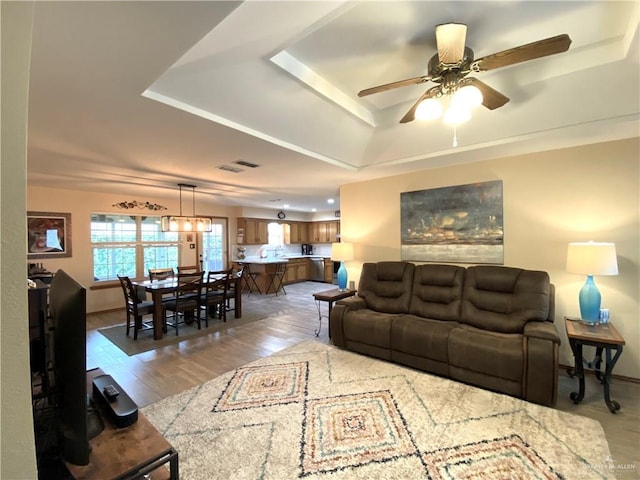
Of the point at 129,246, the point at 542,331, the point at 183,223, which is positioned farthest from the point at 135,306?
the point at 542,331

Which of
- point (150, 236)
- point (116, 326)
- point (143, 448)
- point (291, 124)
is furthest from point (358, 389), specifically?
point (150, 236)

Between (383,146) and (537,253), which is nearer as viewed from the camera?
(537,253)

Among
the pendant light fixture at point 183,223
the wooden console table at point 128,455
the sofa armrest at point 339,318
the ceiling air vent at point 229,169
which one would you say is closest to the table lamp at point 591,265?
the sofa armrest at point 339,318

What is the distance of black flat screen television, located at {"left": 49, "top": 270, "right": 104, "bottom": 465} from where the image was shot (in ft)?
3.09

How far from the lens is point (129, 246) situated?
6.13m

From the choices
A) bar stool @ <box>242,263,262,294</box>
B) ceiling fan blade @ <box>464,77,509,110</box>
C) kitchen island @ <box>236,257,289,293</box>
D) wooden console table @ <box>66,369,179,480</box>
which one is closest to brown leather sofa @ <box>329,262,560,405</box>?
ceiling fan blade @ <box>464,77,509,110</box>

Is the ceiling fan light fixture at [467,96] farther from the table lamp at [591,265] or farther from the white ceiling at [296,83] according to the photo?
the table lamp at [591,265]

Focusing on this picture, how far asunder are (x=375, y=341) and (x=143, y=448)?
2.55 metres

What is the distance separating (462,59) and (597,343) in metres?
2.44

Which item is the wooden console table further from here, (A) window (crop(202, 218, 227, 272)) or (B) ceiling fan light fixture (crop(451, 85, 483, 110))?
(A) window (crop(202, 218, 227, 272))

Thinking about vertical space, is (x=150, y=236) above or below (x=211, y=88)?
below

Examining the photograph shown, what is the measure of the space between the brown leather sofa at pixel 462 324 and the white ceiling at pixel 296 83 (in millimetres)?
1472

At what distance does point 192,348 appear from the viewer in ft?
12.4

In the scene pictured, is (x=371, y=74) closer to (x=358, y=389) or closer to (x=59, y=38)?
(x=59, y=38)
